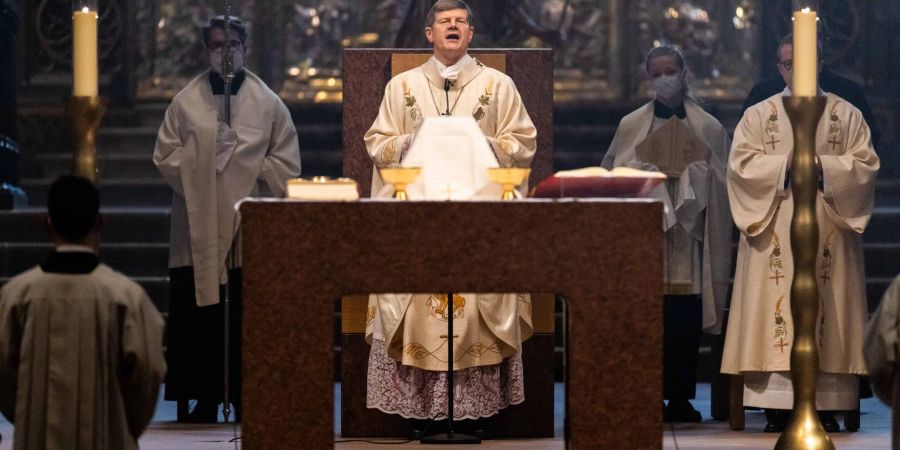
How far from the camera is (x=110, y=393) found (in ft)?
17.2

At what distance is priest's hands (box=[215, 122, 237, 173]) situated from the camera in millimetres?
8766

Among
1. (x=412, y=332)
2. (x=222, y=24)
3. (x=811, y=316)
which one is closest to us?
(x=811, y=316)

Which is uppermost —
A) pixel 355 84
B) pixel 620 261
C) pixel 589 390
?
pixel 355 84

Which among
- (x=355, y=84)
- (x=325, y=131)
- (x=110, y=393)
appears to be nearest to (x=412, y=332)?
(x=355, y=84)

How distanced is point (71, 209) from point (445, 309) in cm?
295

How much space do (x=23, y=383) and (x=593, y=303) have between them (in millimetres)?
1855

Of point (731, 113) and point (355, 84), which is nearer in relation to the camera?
point (355, 84)

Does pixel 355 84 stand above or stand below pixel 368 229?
above

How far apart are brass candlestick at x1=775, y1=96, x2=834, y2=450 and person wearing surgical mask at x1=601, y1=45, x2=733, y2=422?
2.84 meters

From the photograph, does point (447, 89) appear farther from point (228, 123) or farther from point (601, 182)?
point (601, 182)

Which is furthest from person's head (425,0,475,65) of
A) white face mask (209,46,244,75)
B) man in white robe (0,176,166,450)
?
man in white robe (0,176,166,450)

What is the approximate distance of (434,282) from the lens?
548 cm

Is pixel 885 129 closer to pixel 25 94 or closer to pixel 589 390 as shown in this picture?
pixel 25 94

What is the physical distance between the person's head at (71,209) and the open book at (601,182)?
61.3 inches
